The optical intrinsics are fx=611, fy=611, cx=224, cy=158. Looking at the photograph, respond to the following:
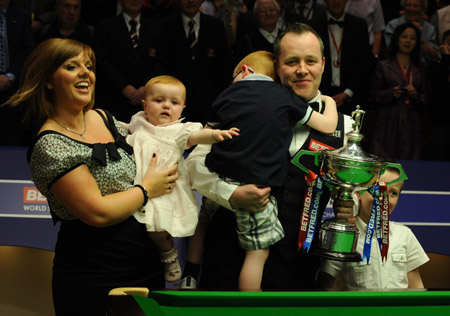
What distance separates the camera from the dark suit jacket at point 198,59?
18.5 feet

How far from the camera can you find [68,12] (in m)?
5.48

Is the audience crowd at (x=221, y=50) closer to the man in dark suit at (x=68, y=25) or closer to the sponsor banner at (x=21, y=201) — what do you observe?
the man in dark suit at (x=68, y=25)

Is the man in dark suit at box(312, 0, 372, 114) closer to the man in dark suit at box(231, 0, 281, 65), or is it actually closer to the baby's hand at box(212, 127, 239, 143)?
the man in dark suit at box(231, 0, 281, 65)

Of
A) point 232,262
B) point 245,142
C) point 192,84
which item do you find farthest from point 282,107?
point 192,84

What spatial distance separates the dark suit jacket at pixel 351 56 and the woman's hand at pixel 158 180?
132 inches

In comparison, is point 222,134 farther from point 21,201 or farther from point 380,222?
point 21,201

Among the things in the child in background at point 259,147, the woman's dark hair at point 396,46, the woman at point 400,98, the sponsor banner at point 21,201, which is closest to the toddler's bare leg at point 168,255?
the child in background at point 259,147

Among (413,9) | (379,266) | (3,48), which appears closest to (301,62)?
(379,266)

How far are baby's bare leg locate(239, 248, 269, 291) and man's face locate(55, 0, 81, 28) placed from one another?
3597 mm

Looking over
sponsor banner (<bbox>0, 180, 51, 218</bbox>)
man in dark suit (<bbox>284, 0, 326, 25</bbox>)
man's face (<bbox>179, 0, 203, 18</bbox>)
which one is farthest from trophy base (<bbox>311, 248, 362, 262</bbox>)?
man in dark suit (<bbox>284, 0, 326, 25</bbox>)

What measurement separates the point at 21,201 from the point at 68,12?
7.04ft

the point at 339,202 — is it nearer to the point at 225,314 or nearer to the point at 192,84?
the point at 225,314

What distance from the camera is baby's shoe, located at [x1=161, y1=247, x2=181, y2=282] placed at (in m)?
2.80

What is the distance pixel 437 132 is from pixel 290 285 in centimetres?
398
